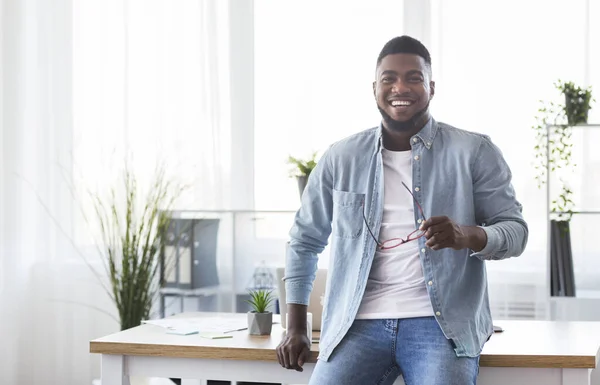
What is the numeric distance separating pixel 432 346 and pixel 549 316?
235 centimetres

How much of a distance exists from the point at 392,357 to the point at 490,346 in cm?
32

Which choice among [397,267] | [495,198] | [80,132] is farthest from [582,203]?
[80,132]

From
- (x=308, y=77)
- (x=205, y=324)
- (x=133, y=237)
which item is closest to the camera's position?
(x=205, y=324)

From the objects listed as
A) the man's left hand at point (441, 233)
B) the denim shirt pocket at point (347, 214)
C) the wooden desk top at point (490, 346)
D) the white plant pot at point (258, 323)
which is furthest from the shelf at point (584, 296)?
the man's left hand at point (441, 233)

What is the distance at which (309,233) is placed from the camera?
2.23m

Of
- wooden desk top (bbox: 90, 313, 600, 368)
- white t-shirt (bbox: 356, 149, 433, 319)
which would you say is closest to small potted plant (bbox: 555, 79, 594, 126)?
wooden desk top (bbox: 90, 313, 600, 368)

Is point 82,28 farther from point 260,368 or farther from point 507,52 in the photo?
point 260,368

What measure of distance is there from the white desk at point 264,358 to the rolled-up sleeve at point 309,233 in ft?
0.57

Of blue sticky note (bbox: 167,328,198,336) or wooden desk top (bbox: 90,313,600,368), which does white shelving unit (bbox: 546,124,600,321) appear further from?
blue sticky note (bbox: 167,328,198,336)

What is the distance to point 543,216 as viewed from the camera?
4.09m

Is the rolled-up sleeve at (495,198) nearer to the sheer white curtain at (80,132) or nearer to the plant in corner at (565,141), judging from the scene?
the plant in corner at (565,141)

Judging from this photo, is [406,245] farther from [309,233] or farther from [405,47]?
[405,47]

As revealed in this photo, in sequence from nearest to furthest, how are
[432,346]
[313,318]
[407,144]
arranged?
[432,346], [407,144], [313,318]

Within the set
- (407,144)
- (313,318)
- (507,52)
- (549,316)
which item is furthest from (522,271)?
(407,144)
